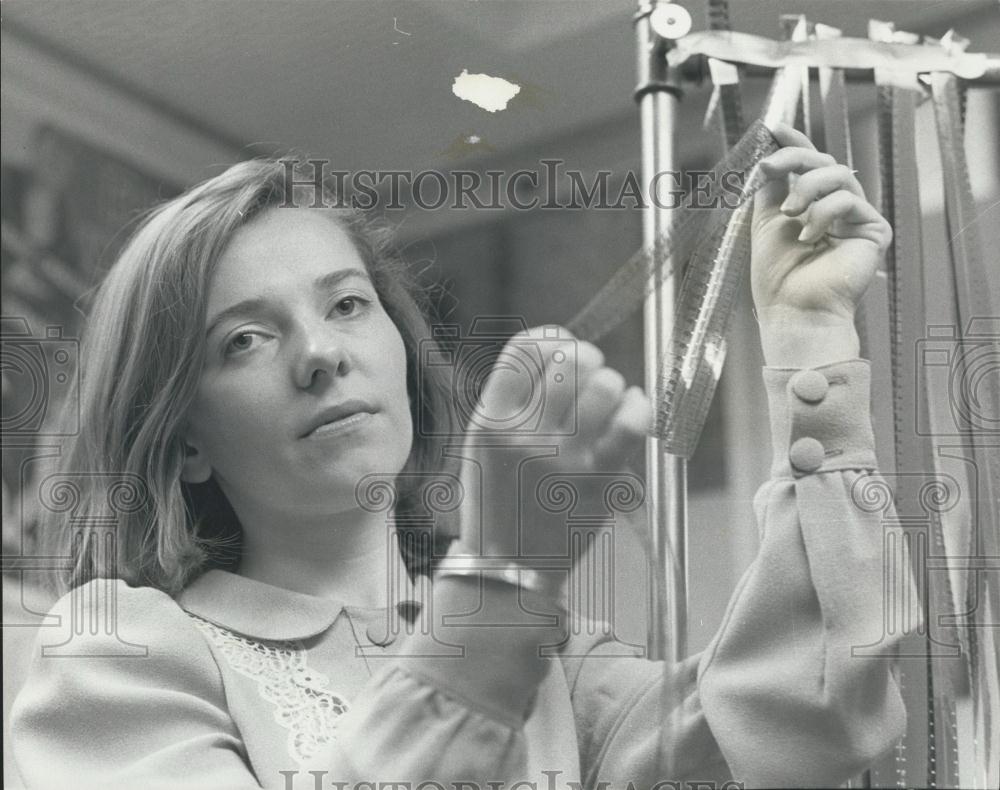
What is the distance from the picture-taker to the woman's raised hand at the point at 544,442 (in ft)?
3.05

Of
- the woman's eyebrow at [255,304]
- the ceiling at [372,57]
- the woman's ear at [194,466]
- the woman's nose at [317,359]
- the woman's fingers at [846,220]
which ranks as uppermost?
the ceiling at [372,57]

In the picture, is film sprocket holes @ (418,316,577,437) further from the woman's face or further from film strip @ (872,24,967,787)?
film strip @ (872,24,967,787)

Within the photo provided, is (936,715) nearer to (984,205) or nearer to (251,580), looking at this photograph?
(984,205)

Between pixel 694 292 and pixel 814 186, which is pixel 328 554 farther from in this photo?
pixel 814 186

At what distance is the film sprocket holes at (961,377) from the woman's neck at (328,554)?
44cm

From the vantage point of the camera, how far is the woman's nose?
0.94m

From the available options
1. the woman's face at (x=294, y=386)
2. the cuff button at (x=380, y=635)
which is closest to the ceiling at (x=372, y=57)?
the woman's face at (x=294, y=386)

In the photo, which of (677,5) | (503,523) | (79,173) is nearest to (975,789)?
(503,523)

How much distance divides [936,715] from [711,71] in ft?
1.77

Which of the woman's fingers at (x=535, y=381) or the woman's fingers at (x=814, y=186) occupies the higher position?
the woman's fingers at (x=814, y=186)

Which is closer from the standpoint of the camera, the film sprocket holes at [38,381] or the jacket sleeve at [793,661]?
the jacket sleeve at [793,661]

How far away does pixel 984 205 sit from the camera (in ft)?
3.36

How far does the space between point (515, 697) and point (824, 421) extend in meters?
0.31

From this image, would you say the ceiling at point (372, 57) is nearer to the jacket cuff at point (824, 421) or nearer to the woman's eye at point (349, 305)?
the woman's eye at point (349, 305)
